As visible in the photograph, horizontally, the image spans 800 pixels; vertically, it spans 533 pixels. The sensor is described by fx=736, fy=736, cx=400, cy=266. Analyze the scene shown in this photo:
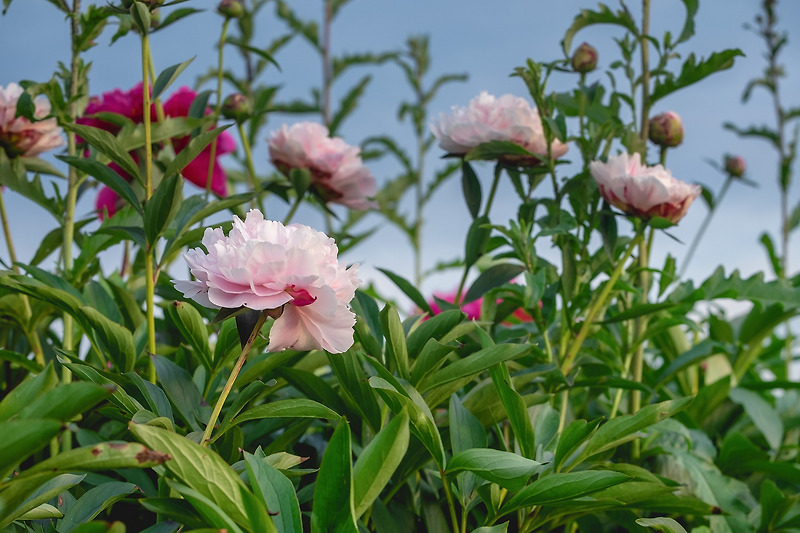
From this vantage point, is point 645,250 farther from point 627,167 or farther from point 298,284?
point 298,284

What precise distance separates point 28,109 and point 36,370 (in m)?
0.34

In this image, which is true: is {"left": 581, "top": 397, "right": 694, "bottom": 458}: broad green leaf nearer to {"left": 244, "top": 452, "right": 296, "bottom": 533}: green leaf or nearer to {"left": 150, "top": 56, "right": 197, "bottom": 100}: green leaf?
{"left": 244, "top": 452, "right": 296, "bottom": 533}: green leaf

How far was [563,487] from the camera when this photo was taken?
1.97 ft

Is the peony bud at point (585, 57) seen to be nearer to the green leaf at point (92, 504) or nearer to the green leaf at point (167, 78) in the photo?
the green leaf at point (167, 78)

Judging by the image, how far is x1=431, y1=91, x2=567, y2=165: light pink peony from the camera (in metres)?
1.03

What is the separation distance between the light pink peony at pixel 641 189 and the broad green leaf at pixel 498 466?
1.53ft

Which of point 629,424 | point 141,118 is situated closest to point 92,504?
point 629,424

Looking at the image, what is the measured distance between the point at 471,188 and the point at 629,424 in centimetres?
51

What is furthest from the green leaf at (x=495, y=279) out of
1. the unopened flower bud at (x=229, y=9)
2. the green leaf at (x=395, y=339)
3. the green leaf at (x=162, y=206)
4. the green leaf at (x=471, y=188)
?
the unopened flower bud at (x=229, y=9)

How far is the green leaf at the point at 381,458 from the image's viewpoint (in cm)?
47

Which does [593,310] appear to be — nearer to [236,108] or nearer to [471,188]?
[471,188]

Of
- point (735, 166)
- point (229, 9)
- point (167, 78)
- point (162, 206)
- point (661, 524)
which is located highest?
point (229, 9)

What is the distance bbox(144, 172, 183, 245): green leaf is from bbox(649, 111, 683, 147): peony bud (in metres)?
A: 0.71

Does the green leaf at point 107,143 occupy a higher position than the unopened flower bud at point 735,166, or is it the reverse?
the green leaf at point 107,143
